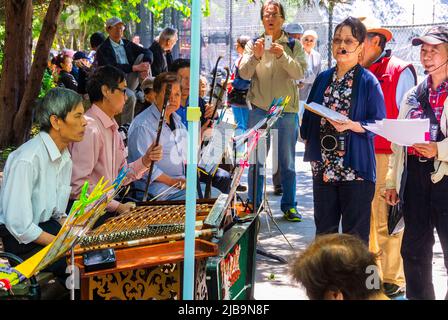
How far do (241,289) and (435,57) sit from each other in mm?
1813

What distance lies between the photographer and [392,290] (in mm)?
5293

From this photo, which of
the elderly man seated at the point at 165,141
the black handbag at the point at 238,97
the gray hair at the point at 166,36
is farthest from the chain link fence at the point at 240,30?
the elderly man seated at the point at 165,141

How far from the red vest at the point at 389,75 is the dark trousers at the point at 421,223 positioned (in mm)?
711

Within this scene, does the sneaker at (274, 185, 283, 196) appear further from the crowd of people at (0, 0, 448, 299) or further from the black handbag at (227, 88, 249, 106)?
the crowd of people at (0, 0, 448, 299)

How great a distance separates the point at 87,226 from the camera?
3.46 metres

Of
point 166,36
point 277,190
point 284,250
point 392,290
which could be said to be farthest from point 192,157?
point 166,36

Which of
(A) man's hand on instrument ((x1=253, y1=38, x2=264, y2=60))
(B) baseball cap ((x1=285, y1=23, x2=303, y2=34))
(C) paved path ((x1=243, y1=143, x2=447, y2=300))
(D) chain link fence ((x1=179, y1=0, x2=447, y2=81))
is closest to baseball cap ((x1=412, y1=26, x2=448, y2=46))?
(C) paved path ((x1=243, y1=143, x2=447, y2=300))

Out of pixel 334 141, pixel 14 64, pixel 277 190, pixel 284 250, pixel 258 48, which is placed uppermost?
pixel 258 48

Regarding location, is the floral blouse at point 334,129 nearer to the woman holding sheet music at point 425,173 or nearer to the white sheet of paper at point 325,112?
the white sheet of paper at point 325,112

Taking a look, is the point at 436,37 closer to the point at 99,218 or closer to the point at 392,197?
the point at 392,197

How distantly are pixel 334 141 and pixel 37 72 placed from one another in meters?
6.38

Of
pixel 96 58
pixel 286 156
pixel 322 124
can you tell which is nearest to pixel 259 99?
pixel 286 156

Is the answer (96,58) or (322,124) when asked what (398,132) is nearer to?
(322,124)

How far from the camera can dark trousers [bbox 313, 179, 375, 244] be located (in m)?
4.92
